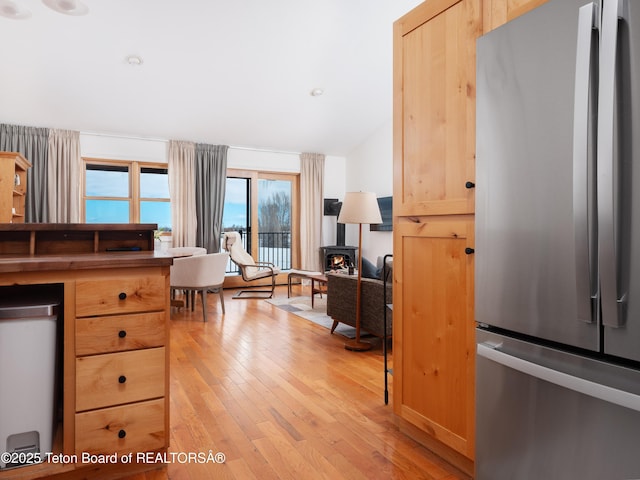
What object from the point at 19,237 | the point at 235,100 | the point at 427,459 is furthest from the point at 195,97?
the point at 427,459

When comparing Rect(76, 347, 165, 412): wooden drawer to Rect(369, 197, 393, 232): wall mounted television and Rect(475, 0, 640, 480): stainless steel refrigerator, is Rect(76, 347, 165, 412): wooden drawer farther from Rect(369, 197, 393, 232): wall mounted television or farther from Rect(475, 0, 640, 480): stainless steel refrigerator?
Rect(369, 197, 393, 232): wall mounted television

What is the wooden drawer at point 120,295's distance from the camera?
164 cm

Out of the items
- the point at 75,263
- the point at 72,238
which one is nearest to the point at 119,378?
the point at 75,263

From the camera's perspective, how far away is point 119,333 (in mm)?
1688

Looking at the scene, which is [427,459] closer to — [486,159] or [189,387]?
[486,159]

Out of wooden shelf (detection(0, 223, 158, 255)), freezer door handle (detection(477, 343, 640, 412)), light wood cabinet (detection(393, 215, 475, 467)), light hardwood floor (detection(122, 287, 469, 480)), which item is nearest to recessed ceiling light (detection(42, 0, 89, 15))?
wooden shelf (detection(0, 223, 158, 255))

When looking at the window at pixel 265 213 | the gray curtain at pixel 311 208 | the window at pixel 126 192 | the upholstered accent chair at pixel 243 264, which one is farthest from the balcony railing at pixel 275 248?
the window at pixel 126 192

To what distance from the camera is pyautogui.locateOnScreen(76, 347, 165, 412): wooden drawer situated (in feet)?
5.38

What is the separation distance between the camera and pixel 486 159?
148 centimetres

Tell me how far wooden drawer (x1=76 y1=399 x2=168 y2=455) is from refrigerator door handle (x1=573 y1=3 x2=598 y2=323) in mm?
1626

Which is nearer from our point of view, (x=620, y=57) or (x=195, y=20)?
(x=620, y=57)

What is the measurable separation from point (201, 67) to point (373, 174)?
3604 mm

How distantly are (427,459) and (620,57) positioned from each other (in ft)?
5.68

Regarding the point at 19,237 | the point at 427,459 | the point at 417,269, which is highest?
the point at 19,237
